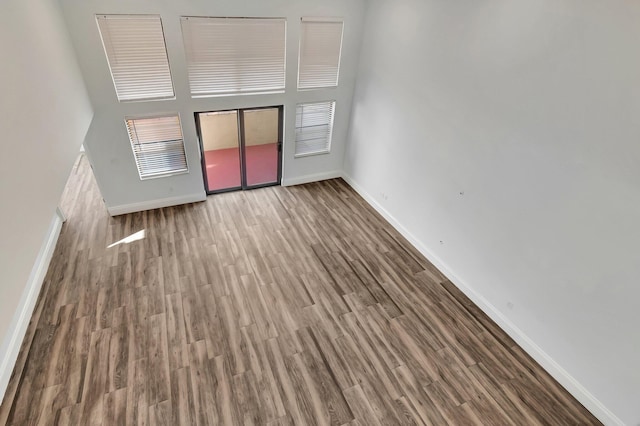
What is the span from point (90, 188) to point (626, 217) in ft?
29.1

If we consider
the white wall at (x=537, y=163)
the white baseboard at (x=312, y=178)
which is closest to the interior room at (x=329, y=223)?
the white wall at (x=537, y=163)

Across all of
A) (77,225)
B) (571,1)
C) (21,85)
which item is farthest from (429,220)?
(77,225)

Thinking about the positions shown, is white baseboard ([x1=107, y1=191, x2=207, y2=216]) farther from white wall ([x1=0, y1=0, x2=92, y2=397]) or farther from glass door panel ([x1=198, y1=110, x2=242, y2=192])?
white wall ([x1=0, y1=0, x2=92, y2=397])

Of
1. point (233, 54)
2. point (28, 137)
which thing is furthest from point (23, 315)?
point (233, 54)

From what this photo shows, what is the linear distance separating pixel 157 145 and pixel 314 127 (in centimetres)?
319

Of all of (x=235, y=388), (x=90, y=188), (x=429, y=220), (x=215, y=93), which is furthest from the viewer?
(x=90, y=188)

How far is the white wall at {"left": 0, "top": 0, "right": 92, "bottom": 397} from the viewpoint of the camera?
2.39 metres

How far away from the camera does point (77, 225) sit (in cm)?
596

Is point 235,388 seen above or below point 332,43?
below

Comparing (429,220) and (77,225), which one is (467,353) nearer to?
(429,220)

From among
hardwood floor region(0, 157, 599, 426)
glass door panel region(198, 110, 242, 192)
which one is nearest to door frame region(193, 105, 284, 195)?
glass door panel region(198, 110, 242, 192)

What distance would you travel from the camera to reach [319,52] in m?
6.26

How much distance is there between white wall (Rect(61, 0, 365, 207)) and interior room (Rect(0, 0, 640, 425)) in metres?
0.04

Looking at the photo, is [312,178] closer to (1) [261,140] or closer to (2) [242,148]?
(2) [242,148]
